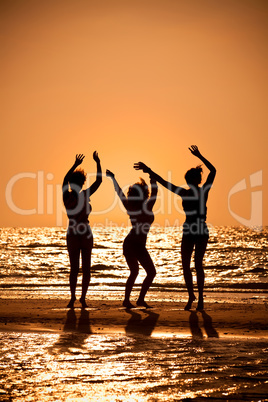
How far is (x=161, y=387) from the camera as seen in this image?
15.3 ft

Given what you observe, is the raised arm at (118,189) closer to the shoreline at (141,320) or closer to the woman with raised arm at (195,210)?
the woman with raised arm at (195,210)

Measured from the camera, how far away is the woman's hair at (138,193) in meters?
9.84

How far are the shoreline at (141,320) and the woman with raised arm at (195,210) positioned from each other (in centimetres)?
79

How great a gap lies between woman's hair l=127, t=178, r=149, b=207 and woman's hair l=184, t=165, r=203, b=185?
785 mm

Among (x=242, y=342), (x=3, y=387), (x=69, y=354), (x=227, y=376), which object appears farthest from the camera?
(x=242, y=342)

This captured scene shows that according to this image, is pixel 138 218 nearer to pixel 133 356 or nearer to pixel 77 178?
pixel 77 178

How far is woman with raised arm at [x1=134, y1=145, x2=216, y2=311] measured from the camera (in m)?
9.35

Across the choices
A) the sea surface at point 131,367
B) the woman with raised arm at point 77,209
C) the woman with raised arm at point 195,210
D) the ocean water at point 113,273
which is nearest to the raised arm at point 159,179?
the woman with raised arm at point 195,210

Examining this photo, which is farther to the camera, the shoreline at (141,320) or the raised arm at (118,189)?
the raised arm at (118,189)

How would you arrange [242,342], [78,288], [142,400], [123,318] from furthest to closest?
[78,288], [123,318], [242,342], [142,400]

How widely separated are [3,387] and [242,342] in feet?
10.1

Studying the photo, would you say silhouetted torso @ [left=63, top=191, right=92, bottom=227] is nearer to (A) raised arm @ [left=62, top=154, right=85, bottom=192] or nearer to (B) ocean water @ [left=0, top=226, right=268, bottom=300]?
(A) raised arm @ [left=62, top=154, right=85, bottom=192]

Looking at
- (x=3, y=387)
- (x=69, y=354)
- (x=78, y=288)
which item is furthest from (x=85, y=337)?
(x=78, y=288)

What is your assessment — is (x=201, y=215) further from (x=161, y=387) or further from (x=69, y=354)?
(x=161, y=387)
